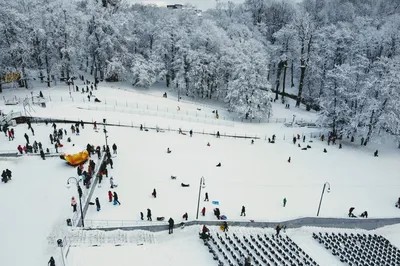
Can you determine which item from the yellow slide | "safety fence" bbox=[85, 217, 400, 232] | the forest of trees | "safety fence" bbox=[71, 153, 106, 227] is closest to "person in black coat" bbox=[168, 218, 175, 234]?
"safety fence" bbox=[85, 217, 400, 232]

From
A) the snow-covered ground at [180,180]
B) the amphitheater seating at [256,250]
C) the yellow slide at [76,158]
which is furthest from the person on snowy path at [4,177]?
the amphitheater seating at [256,250]

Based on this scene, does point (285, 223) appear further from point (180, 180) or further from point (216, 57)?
point (216, 57)

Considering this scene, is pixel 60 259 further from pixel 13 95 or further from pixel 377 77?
pixel 377 77

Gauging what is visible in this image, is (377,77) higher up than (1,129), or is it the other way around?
(377,77)

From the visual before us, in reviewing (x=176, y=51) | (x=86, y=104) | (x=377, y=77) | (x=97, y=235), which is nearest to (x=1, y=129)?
(x=86, y=104)

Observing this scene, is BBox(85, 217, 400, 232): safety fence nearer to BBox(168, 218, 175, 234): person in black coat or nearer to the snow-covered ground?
BBox(168, 218, 175, 234): person in black coat

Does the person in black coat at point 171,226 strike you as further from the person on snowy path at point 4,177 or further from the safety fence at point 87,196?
the person on snowy path at point 4,177
